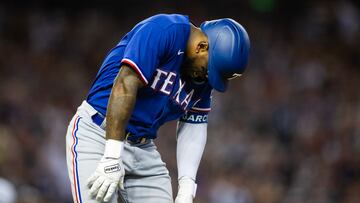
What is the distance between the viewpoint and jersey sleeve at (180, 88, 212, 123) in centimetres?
470

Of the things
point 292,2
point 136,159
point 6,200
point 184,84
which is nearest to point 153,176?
point 136,159

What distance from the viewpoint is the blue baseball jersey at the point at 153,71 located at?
399 centimetres

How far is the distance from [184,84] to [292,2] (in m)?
10.8

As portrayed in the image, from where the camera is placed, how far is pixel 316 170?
10.9 m

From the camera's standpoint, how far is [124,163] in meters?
4.20

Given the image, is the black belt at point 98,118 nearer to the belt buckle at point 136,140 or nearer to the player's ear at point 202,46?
the belt buckle at point 136,140

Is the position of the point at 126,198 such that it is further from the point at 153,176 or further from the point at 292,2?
the point at 292,2

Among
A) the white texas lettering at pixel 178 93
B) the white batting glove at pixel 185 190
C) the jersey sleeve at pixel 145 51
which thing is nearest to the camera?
the jersey sleeve at pixel 145 51

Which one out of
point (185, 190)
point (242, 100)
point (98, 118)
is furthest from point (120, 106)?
point (242, 100)

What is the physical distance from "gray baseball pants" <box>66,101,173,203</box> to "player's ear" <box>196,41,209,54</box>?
23.1 inches

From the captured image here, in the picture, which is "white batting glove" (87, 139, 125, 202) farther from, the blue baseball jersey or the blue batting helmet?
the blue batting helmet

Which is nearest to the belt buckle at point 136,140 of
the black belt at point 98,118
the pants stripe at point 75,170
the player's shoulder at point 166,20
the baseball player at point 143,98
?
the baseball player at point 143,98

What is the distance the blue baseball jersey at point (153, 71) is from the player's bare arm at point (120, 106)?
0.09m

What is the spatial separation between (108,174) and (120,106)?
1.09ft
